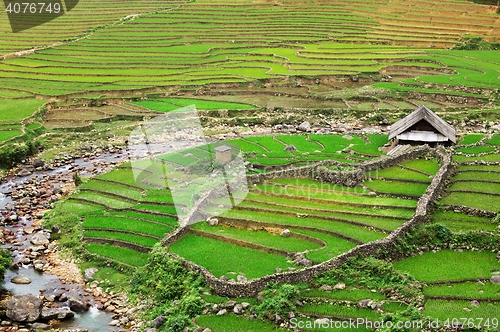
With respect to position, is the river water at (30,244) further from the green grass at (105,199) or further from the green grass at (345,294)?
the green grass at (345,294)

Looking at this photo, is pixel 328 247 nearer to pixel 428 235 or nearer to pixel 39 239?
pixel 428 235

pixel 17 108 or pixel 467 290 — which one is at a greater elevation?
pixel 17 108

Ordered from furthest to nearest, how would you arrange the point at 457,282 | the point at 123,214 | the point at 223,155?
1. the point at 223,155
2. the point at 123,214
3. the point at 457,282

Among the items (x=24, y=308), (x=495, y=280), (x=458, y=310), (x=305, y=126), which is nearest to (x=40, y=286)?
(x=24, y=308)

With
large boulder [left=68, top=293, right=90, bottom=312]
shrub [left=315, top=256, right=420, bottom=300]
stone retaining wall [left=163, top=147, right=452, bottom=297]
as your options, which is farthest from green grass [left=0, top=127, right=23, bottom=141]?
shrub [left=315, top=256, right=420, bottom=300]

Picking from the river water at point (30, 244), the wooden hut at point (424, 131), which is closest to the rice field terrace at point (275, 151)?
the river water at point (30, 244)

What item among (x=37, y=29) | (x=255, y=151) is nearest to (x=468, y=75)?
(x=255, y=151)

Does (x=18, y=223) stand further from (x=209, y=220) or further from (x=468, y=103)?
(x=468, y=103)
